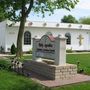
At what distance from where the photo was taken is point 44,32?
35.0 meters

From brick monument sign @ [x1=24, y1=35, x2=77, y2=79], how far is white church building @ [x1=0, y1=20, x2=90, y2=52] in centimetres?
1641

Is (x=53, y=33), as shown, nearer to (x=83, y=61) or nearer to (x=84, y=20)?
(x=83, y=61)

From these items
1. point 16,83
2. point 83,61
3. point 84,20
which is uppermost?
point 84,20

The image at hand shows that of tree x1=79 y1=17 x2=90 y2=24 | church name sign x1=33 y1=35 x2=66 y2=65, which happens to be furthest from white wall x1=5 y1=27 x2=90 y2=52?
tree x1=79 y1=17 x2=90 y2=24

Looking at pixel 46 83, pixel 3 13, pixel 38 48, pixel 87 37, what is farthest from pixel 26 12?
pixel 87 37

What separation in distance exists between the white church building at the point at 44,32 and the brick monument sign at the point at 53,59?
16.4m

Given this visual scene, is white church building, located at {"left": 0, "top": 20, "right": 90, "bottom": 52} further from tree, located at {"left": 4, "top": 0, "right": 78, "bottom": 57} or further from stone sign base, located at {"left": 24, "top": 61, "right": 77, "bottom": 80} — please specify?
stone sign base, located at {"left": 24, "top": 61, "right": 77, "bottom": 80}

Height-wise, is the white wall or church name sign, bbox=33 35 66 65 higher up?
the white wall

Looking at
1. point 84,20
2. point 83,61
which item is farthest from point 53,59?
point 84,20

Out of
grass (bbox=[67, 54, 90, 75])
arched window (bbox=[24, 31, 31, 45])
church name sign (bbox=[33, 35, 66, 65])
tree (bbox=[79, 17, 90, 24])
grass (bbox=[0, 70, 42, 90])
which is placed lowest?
grass (bbox=[0, 70, 42, 90])

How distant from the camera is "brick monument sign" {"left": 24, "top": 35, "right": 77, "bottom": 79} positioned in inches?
482

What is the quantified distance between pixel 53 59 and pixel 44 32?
2185cm

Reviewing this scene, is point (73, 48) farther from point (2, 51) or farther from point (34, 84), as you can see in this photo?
point (34, 84)

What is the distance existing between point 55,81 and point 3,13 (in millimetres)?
14092
